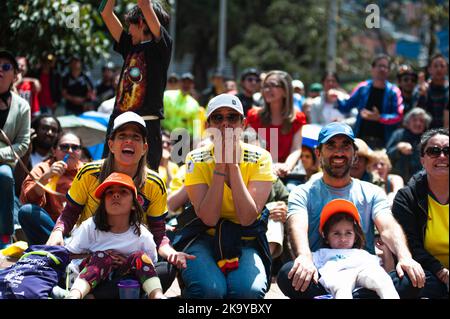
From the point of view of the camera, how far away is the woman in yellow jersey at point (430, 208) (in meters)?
4.58

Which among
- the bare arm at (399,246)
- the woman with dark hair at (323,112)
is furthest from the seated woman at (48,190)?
the woman with dark hair at (323,112)

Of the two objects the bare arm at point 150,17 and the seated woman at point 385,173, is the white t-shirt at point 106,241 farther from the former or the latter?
the seated woman at point 385,173

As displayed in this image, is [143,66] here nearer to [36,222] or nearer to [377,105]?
[36,222]

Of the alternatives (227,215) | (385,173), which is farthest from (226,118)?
(385,173)

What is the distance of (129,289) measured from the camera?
400 centimetres

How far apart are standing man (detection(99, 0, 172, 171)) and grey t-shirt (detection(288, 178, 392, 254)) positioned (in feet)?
4.19

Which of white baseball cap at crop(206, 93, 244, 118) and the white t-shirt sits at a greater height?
white baseball cap at crop(206, 93, 244, 118)

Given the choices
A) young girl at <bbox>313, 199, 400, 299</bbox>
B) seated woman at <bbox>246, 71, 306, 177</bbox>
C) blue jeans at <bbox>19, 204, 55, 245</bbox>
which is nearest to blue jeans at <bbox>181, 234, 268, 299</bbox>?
young girl at <bbox>313, 199, 400, 299</bbox>

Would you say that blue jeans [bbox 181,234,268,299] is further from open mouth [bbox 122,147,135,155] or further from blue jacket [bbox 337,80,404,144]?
blue jacket [bbox 337,80,404,144]

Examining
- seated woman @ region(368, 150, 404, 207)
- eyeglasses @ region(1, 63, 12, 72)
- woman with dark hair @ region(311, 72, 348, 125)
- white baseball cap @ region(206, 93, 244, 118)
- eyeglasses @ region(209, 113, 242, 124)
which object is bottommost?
seated woman @ region(368, 150, 404, 207)

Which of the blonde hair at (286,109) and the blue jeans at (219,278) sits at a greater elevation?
the blonde hair at (286,109)

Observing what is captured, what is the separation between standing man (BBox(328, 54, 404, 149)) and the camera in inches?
310

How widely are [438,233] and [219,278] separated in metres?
1.42
